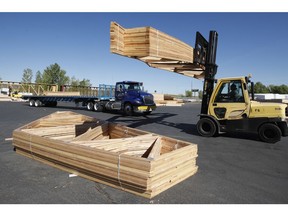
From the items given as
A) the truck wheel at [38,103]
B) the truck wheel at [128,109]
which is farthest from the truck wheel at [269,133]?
the truck wheel at [38,103]

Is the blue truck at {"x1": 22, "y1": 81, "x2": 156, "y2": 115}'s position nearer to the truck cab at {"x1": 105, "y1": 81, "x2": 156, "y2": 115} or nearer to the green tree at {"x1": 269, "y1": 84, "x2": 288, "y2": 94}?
the truck cab at {"x1": 105, "y1": 81, "x2": 156, "y2": 115}

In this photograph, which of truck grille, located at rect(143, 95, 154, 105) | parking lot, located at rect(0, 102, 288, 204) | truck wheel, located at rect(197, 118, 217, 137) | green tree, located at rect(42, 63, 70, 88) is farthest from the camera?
green tree, located at rect(42, 63, 70, 88)

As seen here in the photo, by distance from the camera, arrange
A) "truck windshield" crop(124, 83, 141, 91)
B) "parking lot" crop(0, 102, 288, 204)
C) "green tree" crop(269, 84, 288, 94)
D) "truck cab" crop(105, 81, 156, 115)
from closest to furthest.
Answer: "parking lot" crop(0, 102, 288, 204) < "truck cab" crop(105, 81, 156, 115) < "truck windshield" crop(124, 83, 141, 91) < "green tree" crop(269, 84, 288, 94)

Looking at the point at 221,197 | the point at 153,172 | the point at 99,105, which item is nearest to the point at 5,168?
the point at 153,172

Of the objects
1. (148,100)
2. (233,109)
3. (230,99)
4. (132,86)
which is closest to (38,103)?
(132,86)

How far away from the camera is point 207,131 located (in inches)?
381

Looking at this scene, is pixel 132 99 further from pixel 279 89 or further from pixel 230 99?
pixel 279 89

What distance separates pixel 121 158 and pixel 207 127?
6.45 meters

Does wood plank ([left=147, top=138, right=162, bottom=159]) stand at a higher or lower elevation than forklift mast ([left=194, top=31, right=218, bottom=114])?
lower

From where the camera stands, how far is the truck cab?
1718 cm

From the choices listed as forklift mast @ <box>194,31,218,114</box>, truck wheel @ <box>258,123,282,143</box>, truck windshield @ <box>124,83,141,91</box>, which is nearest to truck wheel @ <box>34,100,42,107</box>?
truck windshield @ <box>124,83,141,91</box>

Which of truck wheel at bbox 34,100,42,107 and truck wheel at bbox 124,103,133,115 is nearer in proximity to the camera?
truck wheel at bbox 124,103,133,115

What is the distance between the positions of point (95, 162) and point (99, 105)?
1649cm

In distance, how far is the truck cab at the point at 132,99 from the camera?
17.2 m
